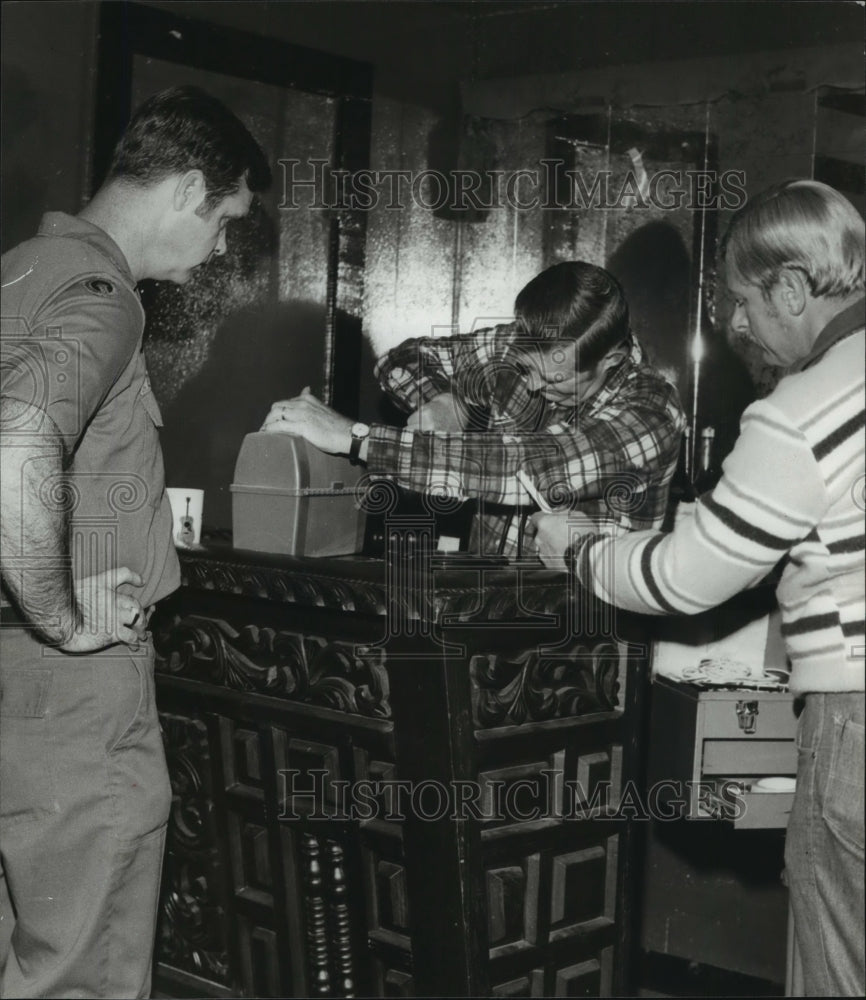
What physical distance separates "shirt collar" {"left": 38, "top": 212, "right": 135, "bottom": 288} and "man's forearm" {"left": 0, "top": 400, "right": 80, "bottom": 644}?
38 cm

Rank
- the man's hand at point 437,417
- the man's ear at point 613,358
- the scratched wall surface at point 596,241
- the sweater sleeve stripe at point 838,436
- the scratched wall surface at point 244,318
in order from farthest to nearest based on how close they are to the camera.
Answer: the scratched wall surface at point 244,318
the scratched wall surface at point 596,241
the man's hand at point 437,417
the man's ear at point 613,358
the sweater sleeve stripe at point 838,436

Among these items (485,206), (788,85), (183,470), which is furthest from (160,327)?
(788,85)

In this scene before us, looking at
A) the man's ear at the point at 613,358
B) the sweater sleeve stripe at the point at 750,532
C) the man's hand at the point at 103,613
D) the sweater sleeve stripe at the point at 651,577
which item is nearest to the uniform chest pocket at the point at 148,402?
the man's hand at the point at 103,613

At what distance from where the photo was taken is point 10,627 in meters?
2.24

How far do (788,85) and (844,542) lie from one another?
2118 mm

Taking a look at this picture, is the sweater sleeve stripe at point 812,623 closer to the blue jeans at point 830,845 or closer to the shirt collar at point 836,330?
the blue jeans at point 830,845

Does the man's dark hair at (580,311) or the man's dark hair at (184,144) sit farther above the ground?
the man's dark hair at (184,144)

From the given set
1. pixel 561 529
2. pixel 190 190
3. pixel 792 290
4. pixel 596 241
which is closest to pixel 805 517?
pixel 792 290

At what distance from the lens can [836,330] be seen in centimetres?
204

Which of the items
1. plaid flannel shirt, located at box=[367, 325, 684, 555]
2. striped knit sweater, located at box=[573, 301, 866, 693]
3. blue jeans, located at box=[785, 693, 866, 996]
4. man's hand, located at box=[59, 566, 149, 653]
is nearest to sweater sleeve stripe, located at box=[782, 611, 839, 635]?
striped knit sweater, located at box=[573, 301, 866, 693]

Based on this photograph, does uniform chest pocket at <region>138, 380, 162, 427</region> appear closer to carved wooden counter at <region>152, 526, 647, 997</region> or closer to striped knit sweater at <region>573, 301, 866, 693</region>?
carved wooden counter at <region>152, 526, 647, 997</region>

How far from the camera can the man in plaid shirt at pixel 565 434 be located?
3111mm

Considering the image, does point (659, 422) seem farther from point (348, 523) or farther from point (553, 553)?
point (348, 523)

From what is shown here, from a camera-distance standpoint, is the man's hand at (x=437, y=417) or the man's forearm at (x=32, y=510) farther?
the man's hand at (x=437, y=417)
